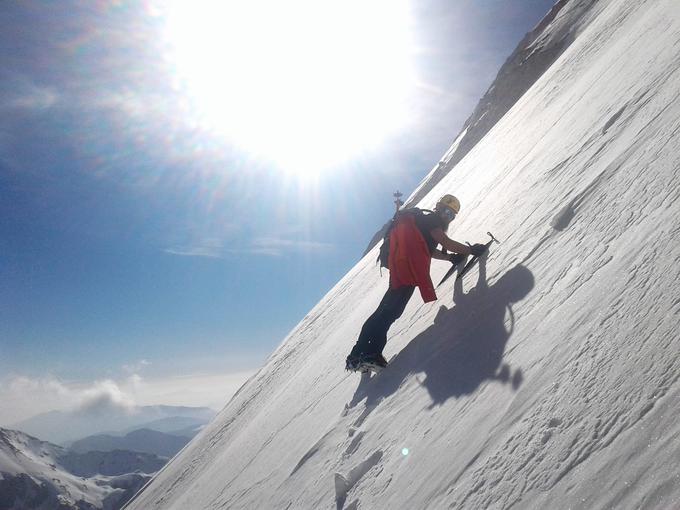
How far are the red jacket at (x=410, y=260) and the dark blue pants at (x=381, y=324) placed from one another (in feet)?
0.38

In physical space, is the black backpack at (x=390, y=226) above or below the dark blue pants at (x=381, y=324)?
above

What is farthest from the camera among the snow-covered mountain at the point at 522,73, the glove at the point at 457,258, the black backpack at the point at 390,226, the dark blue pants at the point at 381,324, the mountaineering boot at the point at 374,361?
the snow-covered mountain at the point at 522,73

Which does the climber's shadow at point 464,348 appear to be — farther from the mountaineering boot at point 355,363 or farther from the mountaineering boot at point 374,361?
the mountaineering boot at point 355,363

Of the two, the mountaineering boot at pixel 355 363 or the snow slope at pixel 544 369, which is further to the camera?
the mountaineering boot at pixel 355 363

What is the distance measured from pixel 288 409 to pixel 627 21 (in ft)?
34.5

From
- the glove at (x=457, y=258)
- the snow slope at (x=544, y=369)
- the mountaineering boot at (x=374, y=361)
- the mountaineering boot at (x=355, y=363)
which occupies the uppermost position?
the glove at (x=457, y=258)

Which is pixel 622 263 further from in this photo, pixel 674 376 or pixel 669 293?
pixel 674 376

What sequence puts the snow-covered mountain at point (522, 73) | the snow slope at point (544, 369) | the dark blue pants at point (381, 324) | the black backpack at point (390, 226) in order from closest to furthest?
1. the snow slope at point (544, 369)
2. the dark blue pants at point (381, 324)
3. the black backpack at point (390, 226)
4. the snow-covered mountain at point (522, 73)

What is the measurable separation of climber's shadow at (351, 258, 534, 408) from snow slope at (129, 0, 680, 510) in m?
0.02

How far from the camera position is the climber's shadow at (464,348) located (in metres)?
2.74

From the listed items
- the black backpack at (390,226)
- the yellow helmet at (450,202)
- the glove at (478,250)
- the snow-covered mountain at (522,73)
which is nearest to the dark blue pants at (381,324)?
the black backpack at (390,226)

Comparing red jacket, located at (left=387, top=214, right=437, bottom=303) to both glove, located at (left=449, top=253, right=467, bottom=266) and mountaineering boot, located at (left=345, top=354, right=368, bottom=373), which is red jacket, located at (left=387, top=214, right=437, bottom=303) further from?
mountaineering boot, located at (left=345, top=354, right=368, bottom=373)

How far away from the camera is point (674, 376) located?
1519mm

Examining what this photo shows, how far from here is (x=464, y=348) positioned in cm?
322
